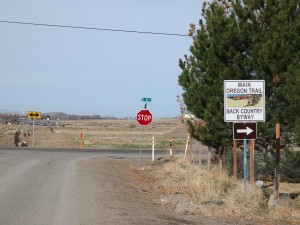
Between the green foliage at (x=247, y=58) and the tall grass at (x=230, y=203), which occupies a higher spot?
the green foliage at (x=247, y=58)

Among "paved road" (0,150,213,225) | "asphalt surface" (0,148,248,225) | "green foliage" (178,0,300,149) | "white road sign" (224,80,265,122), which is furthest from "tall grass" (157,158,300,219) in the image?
"green foliage" (178,0,300,149)

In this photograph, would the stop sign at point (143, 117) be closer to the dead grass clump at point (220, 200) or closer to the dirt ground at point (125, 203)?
the dirt ground at point (125, 203)

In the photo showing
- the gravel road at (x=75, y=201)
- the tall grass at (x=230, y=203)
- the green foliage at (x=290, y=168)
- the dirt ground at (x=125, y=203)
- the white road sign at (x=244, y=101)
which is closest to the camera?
the gravel road at (x=75, y=201)

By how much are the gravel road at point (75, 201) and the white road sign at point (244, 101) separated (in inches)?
110

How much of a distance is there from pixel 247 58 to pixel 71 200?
6868 millimetres

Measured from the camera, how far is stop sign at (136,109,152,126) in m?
22.4

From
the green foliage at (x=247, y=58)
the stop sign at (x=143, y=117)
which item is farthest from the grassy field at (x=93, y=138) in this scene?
the green foliage at (x=247, y=58)

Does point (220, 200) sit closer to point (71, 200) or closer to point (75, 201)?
point (75, 201)

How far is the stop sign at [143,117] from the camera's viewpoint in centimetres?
2237

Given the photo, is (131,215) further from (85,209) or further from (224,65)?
(224,65)

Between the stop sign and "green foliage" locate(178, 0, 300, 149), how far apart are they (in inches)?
235

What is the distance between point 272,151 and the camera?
14875mm

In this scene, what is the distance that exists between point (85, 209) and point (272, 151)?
6913 millimetres

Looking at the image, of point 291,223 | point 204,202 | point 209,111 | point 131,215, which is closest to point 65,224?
point 131,215
